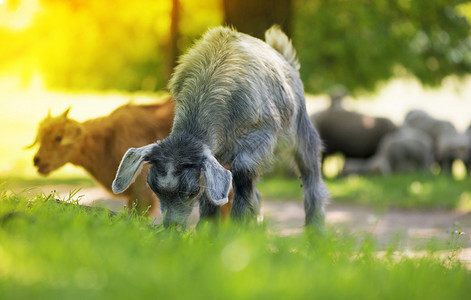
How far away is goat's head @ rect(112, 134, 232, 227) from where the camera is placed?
4.70m

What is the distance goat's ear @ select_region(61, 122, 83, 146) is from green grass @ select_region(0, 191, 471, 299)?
2.51 metres

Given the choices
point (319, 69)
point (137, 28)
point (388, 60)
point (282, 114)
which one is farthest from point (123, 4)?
point (282, 114)

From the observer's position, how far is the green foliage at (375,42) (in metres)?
19.3

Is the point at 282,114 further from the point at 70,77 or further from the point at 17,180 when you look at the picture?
the point at 70,77

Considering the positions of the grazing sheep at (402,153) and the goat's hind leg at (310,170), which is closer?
the goat's hind leg at (310,170)

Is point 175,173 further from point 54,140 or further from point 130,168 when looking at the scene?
point 54,140

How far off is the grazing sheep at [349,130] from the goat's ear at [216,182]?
10.8m

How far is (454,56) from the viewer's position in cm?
2088

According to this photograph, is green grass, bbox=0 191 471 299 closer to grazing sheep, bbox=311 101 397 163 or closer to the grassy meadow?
the grassy meadow

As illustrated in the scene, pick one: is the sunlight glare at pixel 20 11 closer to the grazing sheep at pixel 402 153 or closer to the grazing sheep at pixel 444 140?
the grazing sheep at pixel 402 153

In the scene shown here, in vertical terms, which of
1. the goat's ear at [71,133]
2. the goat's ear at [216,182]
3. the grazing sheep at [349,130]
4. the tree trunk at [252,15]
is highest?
the tree trunk at [252,15]

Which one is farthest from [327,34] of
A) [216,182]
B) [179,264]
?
[179,264]

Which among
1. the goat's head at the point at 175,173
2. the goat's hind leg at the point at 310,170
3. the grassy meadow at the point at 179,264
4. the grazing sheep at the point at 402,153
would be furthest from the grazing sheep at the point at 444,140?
the goat's head at the point at 175,173

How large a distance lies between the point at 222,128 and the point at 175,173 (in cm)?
68
